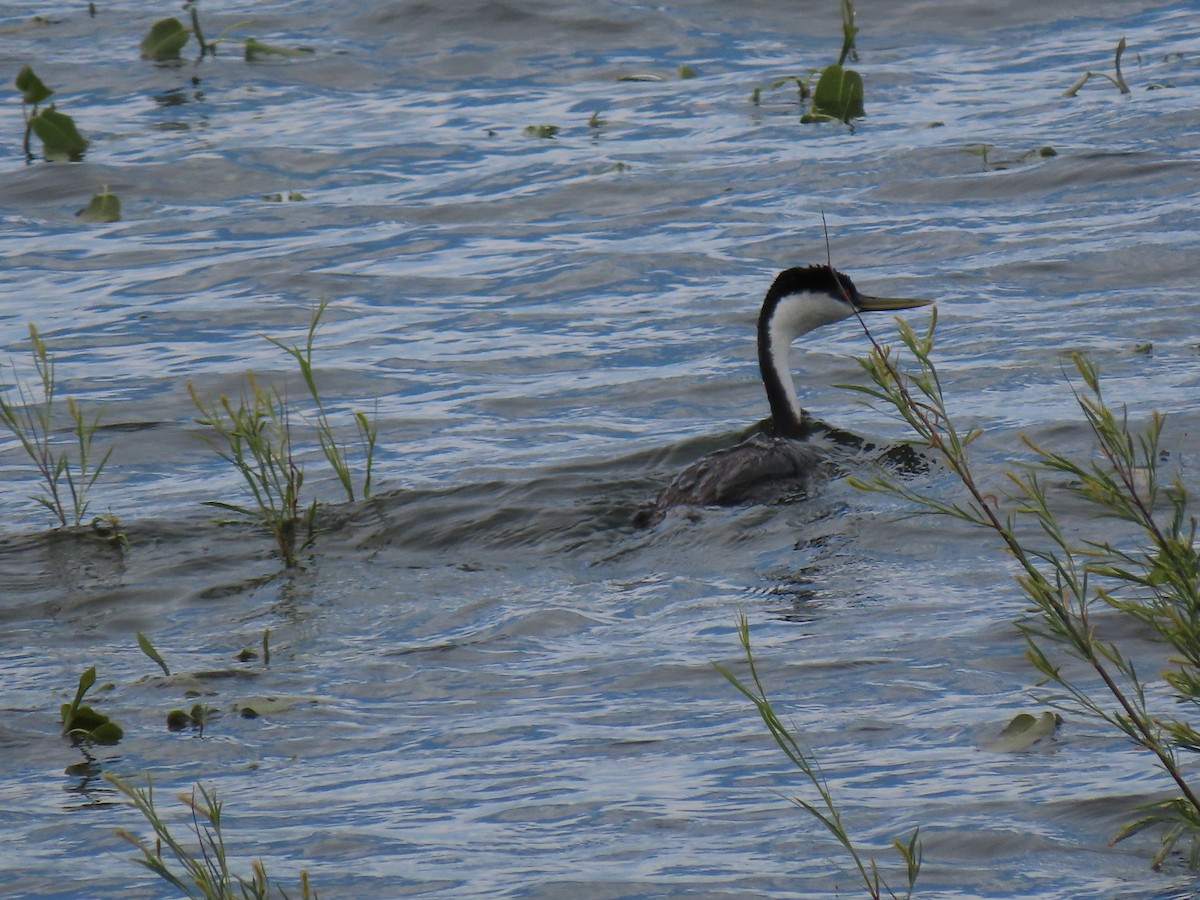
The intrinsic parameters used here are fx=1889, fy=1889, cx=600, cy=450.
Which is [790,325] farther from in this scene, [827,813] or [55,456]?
[827,813]

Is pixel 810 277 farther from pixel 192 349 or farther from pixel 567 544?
pixel 192 349

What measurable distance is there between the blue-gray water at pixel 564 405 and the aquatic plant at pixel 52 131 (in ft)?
0.76

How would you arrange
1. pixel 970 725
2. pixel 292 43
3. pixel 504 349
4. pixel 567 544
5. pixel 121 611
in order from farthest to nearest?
pixel 292 43 → pixel 504 349 → pixel 567 544 → pixel 121 611 → pixel 970 725

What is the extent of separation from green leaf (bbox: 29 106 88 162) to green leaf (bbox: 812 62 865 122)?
556cm

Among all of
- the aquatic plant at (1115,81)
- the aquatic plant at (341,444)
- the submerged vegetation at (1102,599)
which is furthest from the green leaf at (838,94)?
the submerged vegetation at (1102,599)

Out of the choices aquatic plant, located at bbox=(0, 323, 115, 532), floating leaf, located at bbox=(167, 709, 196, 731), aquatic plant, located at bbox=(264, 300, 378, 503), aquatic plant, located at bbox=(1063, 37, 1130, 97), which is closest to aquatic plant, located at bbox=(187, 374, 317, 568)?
aquatic plant, located at bbox=(264, 300, 378, 503)

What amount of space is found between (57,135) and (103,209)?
4.63 ft

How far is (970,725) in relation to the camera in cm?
516

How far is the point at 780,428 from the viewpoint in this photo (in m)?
9.16

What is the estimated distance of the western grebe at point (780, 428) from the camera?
788cm

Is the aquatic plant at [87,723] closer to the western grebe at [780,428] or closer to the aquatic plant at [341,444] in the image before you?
the aquatic plant at [341,444]

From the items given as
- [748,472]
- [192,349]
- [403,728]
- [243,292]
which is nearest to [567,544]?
[748,472]

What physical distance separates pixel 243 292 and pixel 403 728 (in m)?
6.62

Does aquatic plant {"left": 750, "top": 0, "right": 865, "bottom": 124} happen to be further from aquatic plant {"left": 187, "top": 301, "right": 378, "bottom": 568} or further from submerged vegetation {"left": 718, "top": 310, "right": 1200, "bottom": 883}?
submerged vegetation {"left": 718, "top": 310, "right": 1200, "bottom": 883}
